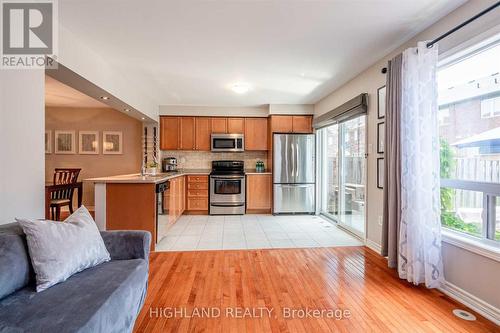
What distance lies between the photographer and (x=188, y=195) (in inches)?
223

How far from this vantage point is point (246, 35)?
259 centimetres

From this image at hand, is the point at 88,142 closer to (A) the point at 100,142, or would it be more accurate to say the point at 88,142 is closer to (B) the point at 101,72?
(A) the point at 100,142

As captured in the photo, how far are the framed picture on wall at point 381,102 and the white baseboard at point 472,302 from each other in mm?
1925

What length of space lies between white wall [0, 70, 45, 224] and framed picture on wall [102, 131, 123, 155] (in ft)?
13.5

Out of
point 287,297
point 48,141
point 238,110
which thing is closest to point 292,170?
point 238,110

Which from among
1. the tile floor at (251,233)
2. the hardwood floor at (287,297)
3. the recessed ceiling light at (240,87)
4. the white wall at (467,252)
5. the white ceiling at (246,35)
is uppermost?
the white ceiling at (246,35)

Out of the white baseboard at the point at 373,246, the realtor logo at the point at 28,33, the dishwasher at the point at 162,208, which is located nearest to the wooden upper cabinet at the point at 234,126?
the dishwasher at the point at 162,208

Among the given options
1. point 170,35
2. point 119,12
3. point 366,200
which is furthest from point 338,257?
point 119,12

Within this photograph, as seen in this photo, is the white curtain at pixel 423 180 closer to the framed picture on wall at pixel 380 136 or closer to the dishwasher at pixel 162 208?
the framed picture on wall at pixel 380 136

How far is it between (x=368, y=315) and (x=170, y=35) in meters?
3.03

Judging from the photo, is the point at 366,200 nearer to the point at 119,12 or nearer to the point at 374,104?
the point at 374,104

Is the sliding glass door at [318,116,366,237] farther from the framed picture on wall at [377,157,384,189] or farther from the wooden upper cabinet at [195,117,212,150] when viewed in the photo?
the wooden upper cabinet at [195,117,212,150]

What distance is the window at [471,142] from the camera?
2.03m

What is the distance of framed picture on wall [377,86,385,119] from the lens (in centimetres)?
316
